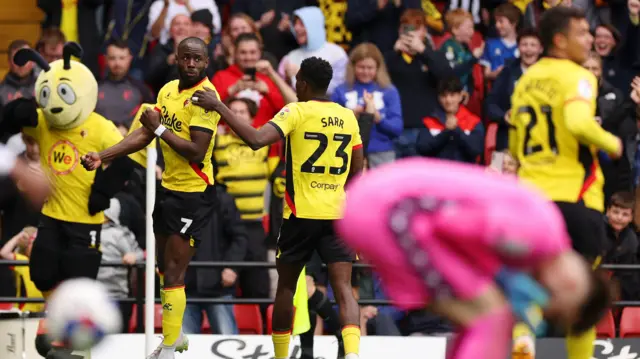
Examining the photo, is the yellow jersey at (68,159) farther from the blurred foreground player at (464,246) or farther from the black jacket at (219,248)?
the blurred foreground player at (464,246)

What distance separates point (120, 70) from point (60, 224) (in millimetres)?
2910

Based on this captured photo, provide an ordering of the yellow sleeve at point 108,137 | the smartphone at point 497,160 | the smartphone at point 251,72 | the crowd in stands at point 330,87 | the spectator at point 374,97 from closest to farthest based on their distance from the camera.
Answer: the yellow sleeve at point 108,137 < the crowd in stands at point 330,87 < the smartphone at point 497,160 < the spectator at point 374,97 < the smartphone at point 251,72

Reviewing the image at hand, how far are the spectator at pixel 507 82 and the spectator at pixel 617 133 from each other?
1.86 feet

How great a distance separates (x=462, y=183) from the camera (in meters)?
5.50

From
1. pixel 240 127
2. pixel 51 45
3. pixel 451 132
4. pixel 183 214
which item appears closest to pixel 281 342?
pixel 183 214

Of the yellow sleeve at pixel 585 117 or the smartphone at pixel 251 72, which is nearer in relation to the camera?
the yellow sleeve at pixel 585 117

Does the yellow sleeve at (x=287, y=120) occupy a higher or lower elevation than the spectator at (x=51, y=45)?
lower

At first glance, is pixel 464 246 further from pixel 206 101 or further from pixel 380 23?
pixel 380 23

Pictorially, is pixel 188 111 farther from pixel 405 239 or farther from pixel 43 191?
pixel 405 239

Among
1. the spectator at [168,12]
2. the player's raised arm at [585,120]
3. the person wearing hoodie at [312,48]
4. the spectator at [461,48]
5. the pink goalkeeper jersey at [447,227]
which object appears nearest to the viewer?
the pink goalkeeper jersey at [447,227]

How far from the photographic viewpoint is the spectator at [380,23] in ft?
46.1

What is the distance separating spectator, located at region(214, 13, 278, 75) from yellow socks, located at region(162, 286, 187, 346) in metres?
4.14

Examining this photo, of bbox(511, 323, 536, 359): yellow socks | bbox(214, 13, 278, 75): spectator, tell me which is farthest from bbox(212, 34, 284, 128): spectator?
bbox(511, 323, 536, 359): yellow socks

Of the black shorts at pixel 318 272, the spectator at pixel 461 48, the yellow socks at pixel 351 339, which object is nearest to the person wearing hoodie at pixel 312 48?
the spectator at pixel 461 48
